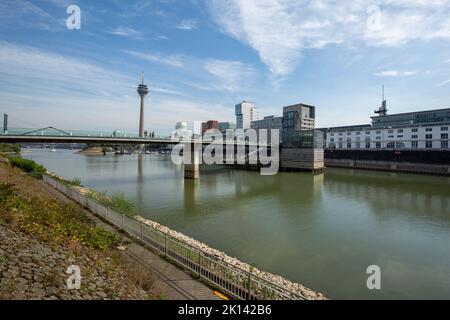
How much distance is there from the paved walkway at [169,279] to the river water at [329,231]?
17.3ft

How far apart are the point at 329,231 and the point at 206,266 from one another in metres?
12.6

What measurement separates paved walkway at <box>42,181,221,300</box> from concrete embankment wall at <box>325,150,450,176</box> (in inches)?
2454

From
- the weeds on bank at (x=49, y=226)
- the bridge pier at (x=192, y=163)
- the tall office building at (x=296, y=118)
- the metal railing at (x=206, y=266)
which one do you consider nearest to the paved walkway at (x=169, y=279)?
the metal railing at (x=206, y=266)

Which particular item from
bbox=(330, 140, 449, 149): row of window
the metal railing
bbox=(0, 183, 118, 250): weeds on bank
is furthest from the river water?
bbox=(330, 140, 449, 149): row of window

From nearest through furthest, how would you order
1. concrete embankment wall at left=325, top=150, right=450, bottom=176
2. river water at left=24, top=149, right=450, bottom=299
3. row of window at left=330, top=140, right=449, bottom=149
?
river water at left=24, top=149, right=450, bottom=299
concrete embankment wall at left=325, top=150, right=450, bottom=176
row of window at left=330, top=140, right=449, bottom=149

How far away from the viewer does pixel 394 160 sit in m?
62.3

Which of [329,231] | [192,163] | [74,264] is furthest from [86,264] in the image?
[192,163]

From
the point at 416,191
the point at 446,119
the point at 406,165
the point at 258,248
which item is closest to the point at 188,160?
the point at 258,248

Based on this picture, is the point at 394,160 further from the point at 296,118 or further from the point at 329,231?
the point at 296,118

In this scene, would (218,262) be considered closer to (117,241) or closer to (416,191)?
(117,241)

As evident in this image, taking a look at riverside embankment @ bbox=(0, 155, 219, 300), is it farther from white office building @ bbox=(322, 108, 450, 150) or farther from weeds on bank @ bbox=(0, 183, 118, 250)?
white office building @ bbox=(322, 108, 450, 150)

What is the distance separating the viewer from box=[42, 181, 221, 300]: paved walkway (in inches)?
287

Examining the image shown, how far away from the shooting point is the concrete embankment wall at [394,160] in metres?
53.2

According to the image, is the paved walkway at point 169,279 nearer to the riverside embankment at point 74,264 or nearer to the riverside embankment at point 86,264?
the riverside embankment at point 74,264
